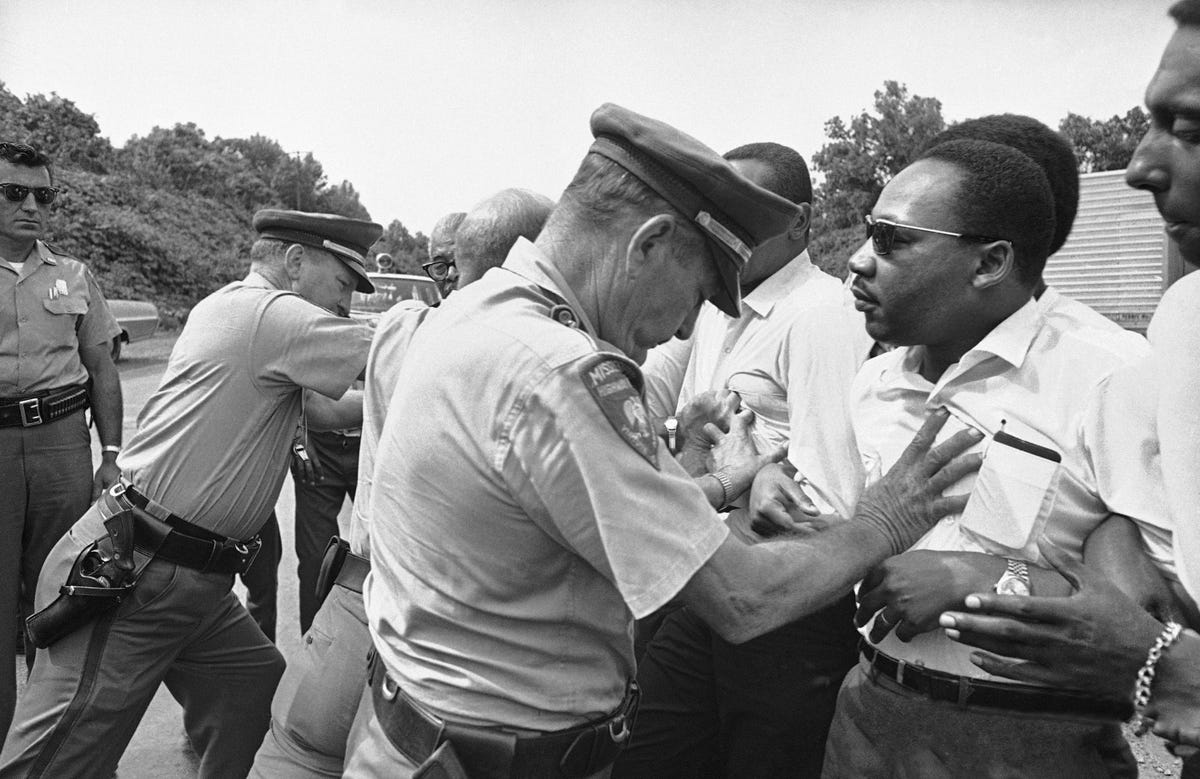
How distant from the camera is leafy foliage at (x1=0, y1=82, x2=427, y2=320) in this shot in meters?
25.0

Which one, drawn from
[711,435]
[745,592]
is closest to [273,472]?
[711,435]

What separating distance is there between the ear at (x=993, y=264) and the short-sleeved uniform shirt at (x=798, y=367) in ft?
1.68

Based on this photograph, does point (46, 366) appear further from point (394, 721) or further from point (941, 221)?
point (941, 221)

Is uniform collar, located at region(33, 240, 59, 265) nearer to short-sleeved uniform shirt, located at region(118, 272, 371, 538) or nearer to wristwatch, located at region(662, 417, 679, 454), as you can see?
short-sleeved uniform shirt, located at region(118, 272, 371, 538)

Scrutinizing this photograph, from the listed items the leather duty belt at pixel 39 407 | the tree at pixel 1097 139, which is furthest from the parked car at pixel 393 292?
the tree at pixel 1097 139

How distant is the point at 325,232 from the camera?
3582 mm

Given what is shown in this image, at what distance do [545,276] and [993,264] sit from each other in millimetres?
993

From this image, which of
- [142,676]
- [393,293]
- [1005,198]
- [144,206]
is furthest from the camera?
[144,206]

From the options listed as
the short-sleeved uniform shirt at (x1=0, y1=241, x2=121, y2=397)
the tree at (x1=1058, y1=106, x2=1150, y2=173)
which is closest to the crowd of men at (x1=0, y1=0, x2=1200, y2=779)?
the short-sleeved uniform shirt at (x1=0, y1=241, x2=121, y2=397)

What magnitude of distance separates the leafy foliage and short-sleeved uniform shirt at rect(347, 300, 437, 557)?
11.7 meters

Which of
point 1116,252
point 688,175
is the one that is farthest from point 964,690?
point 1116,252

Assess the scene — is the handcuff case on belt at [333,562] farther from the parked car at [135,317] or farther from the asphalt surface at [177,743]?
the parked car at [135,317]

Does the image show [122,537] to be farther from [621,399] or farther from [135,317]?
[135,317]

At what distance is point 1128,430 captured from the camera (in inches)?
65.2
